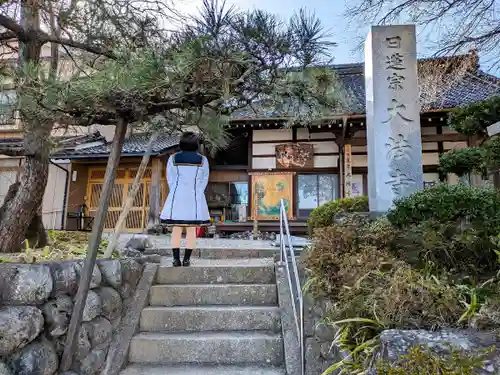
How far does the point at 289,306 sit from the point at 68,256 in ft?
7.49

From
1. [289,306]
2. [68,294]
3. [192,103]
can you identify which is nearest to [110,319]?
[68,294]

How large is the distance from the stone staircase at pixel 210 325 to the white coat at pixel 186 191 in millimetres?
563

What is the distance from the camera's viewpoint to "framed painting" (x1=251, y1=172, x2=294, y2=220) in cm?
1010

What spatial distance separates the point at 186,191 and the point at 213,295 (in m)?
1.22

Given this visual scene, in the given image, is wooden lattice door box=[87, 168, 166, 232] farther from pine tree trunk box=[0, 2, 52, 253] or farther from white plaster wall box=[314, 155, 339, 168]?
pine tree trunk box=[0, 2, 52, 253]

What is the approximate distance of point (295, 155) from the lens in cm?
1027

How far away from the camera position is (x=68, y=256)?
3.37 m

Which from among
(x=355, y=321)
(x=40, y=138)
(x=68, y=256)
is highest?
(x=40, y=138)

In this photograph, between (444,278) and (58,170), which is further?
(58,170)

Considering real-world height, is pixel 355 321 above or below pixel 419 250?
below

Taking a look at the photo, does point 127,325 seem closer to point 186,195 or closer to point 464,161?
point 186,195

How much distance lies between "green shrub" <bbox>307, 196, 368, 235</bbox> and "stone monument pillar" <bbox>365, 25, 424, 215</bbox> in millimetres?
976

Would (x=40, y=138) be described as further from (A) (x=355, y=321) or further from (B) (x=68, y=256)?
(A) (x=355, y=321)

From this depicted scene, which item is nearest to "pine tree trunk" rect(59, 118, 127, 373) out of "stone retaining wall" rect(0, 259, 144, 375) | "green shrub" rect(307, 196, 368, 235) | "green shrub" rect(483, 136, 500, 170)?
"stone retaining wall" rect(0, 259, 144, 375)
